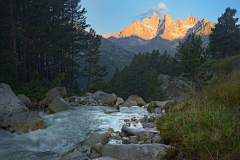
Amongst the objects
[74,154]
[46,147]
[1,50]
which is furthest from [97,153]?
[1,50]

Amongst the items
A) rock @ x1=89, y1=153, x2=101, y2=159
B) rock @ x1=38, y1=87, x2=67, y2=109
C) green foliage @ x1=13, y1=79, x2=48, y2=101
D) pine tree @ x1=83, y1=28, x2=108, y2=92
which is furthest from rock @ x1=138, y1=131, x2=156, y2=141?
pine tree @ x1=83, y1=28, x2=108, y2=92

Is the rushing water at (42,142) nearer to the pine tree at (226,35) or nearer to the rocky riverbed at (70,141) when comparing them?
the rocky riverbed at (70,141)

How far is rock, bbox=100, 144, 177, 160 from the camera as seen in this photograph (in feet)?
12.0

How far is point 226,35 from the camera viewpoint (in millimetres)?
31641

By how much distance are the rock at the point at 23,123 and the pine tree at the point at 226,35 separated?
122ft

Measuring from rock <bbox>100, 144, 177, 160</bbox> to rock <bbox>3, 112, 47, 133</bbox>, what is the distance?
512 cm

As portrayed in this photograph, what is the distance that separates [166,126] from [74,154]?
3112 mm

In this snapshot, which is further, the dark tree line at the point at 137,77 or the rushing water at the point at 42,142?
the dark tree line at the point at 137,77

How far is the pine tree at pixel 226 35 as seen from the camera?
1251 inches

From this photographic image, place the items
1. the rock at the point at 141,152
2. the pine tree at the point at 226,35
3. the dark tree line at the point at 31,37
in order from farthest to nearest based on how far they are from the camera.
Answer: the pine tree at the point at 226,35, the dark tree line at the point at 31,37, the rock at the point at 141,152

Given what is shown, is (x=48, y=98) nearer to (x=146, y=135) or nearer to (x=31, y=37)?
(x=31, y=37)

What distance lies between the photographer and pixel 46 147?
214 inches

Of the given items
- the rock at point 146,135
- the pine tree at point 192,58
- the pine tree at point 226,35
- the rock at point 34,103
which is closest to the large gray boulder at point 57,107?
the rock at point 34,103

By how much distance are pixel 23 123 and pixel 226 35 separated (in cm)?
3993
